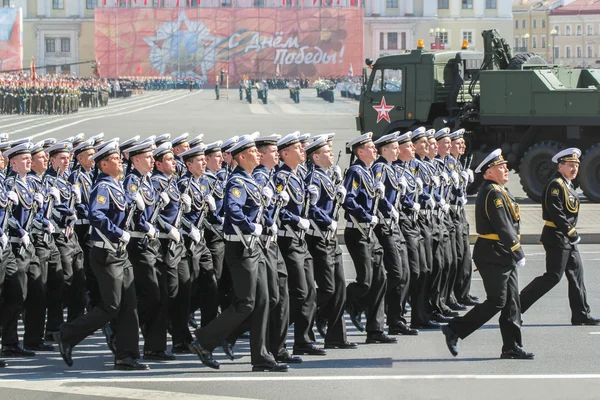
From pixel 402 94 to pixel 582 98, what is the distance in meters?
3.51

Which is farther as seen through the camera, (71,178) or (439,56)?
(439,56)

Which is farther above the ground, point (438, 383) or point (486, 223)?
point (486, 223)

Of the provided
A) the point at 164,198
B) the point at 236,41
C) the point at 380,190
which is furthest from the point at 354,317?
the point at 236,41

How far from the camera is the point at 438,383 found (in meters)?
9.20

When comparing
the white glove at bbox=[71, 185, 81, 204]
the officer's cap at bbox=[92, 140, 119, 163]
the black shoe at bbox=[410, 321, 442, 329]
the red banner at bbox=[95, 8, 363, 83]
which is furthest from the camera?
the red banner at bbox=[95, 8, 363, 83]

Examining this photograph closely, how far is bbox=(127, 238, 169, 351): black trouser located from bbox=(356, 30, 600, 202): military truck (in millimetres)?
13485

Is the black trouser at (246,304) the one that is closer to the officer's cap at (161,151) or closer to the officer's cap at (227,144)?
the officer's cap at (161,151)

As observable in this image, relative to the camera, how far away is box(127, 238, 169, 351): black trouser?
10086 mm

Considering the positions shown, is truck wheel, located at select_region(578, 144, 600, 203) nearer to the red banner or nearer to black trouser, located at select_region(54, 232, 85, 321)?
black trouser, located at select_region(54, 232, 85, 321)

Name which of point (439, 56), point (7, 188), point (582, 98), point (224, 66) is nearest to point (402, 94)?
point (439, 56)

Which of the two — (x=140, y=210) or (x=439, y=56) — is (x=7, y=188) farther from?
(x=439, y=56)

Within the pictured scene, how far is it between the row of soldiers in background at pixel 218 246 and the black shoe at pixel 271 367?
2 cm

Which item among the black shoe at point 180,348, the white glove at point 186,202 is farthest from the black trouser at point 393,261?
the black shoe at point 180,348

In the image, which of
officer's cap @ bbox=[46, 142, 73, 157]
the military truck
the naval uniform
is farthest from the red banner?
the naval uniform
